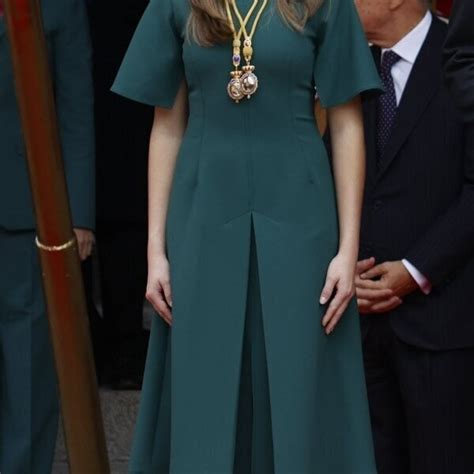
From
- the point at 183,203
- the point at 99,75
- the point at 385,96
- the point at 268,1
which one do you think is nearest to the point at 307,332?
the point at 183,203

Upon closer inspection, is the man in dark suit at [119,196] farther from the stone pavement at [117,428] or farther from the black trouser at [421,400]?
the black trouser at [421,400]

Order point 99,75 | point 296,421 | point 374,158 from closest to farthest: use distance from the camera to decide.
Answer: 1. point 296,421
2. point 374,158
3. point 99,75

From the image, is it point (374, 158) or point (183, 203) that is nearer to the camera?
point (183, 203)

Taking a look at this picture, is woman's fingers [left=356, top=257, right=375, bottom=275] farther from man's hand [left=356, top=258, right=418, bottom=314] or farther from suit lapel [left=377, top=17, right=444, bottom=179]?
suit lapel [left=377, top=17, right=444, bottom=179]

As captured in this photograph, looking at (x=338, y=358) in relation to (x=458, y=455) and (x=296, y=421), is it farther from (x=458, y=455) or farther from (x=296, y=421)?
(x=458, y=455)

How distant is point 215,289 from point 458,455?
1214 mm

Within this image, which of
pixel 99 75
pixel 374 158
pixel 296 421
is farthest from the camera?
pixel 99 75

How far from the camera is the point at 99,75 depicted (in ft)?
21.4

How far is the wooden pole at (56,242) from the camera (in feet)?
10.4

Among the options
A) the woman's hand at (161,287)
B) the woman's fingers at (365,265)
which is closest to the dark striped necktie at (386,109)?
the woman's fingers at (365,265)

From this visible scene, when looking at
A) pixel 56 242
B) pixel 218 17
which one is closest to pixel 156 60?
pixel 218 17

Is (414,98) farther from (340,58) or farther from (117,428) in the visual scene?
(117,428)

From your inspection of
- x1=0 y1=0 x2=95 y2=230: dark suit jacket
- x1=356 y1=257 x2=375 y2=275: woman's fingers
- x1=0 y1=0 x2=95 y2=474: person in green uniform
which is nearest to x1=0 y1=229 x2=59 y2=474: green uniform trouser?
x1=0 y1=0 x2=95 y2=474: person in green uniform

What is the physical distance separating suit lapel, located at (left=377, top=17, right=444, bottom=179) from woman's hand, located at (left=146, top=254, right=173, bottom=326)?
92 centimetres
